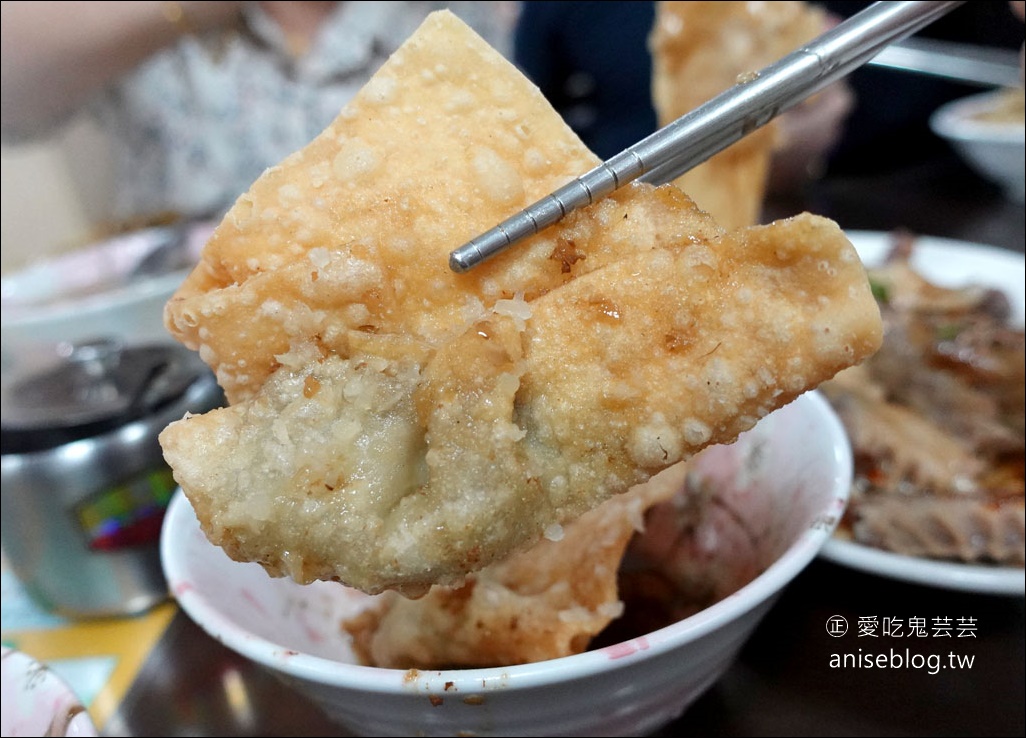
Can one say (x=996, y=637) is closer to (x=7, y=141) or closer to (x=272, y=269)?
(x=272, y=269)

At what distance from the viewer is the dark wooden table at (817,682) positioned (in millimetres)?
774

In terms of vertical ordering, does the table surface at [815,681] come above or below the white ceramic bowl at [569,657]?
below

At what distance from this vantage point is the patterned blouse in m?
2.58

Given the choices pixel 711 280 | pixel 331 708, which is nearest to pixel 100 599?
pixel 331 708

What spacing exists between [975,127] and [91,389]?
2.19 meters

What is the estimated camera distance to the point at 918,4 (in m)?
0.61

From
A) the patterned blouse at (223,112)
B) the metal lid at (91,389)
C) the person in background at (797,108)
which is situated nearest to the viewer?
the metal lid at (91,389)

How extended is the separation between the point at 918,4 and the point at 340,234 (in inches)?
20.6

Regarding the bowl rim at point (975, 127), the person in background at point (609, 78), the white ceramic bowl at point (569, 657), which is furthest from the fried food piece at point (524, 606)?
the person in background at point (609, 78)

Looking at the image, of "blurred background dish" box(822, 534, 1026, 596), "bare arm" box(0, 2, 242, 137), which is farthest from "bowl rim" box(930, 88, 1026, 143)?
"bare arm" box(0, 2, 242, 137)

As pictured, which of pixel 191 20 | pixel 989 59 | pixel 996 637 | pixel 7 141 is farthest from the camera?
pixel 989 59

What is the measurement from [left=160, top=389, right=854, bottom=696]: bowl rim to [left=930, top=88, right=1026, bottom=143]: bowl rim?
1.23 m

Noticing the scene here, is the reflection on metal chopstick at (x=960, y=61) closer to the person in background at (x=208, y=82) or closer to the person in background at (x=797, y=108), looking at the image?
the person in background at (x=797, y=108)

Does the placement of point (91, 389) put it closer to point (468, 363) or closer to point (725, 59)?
point (468, 363)
